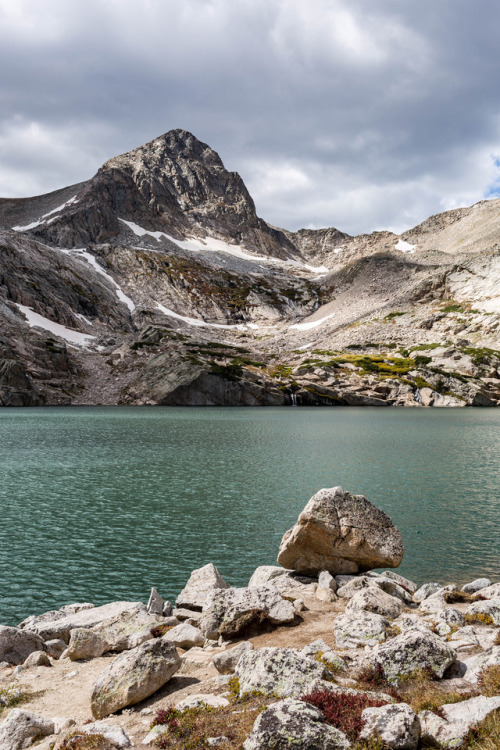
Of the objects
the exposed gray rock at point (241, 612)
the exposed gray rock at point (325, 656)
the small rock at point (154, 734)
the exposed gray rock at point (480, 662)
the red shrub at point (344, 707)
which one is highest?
the red shrub at point (344, 707)

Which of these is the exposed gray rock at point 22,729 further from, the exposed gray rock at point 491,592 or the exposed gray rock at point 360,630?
the exposed gray rock at point 491,592

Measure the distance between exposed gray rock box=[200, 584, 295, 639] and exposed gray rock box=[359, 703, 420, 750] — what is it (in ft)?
21.9

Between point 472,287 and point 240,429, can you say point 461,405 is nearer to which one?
point 472,287

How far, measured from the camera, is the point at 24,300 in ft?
600

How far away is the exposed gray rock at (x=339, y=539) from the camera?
1922 cm

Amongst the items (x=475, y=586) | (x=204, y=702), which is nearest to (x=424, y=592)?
(x=475, y=586)

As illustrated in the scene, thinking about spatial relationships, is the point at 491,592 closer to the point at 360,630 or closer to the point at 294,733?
the point at 360,630

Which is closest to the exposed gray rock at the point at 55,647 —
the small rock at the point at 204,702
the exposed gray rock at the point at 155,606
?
the exposed gray rock at the point at 155,606

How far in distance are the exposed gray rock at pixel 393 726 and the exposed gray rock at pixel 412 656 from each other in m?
2.10

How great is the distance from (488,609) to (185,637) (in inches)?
349

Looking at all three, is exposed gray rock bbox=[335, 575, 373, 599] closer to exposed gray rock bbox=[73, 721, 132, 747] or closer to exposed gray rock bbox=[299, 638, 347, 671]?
exposed gray rock bbox=[299, 638, 347, 671]

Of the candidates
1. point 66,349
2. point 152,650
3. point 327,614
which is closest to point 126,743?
point 152,650

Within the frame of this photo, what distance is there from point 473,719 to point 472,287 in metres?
204

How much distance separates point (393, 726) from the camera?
7352 mm
